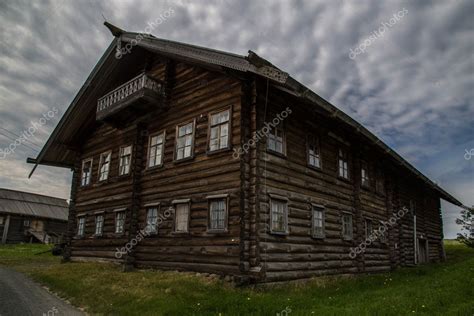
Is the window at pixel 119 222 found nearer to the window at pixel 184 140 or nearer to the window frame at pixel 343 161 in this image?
the window at pixel 184 140

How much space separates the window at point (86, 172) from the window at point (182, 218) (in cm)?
893

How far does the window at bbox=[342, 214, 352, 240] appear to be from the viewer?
16.1m

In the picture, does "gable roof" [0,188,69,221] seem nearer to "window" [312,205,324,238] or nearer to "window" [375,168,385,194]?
"window" [312,205,324,238]

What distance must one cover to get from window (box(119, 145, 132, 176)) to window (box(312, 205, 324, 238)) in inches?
345

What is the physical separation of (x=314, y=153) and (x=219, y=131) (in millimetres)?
4444

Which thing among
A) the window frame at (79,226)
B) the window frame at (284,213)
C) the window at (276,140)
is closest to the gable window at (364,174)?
the window at (276,140)

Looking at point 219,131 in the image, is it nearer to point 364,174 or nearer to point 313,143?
point 313,143

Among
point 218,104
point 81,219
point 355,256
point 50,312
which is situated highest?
point 218,104

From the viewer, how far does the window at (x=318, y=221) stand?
14086 millimetres

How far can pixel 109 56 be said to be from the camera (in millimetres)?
17344

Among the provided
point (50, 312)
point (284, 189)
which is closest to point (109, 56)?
point (284, 189)

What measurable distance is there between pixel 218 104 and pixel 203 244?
493 cm

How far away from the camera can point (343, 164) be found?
1720 centimetres

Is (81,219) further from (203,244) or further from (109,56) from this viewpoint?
(203,244)
